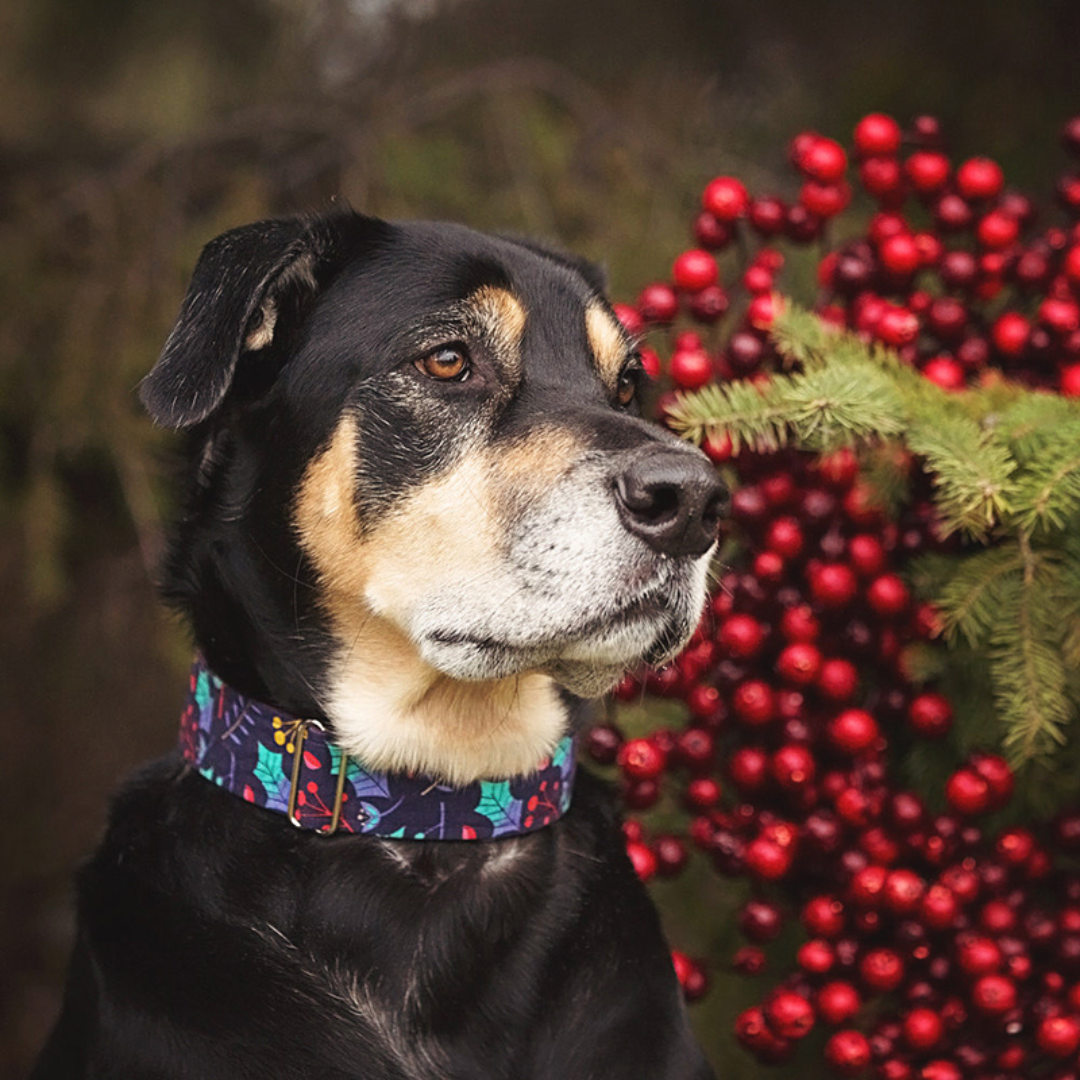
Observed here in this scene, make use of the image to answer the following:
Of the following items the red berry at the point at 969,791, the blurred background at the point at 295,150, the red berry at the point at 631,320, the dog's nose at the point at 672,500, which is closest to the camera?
the dog's nose at the point at 672,500

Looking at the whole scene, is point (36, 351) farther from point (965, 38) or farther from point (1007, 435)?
point (965, 38)

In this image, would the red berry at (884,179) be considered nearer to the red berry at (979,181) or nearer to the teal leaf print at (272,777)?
the red berry at (979,181)

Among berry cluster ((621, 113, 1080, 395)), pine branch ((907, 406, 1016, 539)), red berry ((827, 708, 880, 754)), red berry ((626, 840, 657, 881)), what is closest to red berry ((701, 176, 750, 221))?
berry cluster ((621, 113, 1080, 395))

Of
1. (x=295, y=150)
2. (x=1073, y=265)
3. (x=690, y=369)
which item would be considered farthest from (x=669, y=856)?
(x=295, y=150)

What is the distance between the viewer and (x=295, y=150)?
156 inches

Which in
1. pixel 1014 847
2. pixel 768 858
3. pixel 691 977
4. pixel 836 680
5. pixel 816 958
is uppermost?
pixel 836 680

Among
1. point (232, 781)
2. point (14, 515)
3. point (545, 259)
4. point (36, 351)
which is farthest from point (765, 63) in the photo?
point (232, 781)

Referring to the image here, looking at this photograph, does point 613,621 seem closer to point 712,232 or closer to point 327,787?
point 327,787

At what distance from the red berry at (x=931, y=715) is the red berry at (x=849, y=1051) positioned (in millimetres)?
507

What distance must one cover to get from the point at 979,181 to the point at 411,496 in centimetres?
113

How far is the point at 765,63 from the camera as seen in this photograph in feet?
14.3

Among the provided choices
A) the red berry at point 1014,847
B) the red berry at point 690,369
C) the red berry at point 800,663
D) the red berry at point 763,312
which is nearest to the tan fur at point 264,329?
the red berry at point 690,369

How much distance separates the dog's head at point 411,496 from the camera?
6.33ft

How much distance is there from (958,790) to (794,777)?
Result: 26cm
